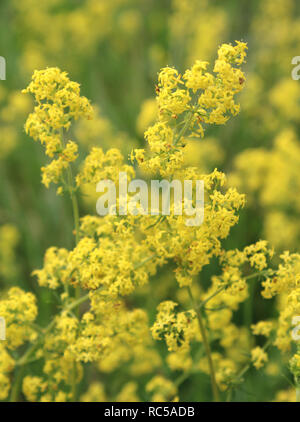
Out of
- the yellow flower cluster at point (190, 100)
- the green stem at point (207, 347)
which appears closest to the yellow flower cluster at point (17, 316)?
the green stem at point (207, 347)

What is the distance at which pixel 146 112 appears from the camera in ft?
12.7

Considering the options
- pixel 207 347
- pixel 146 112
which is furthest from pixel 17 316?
pixel 146 112

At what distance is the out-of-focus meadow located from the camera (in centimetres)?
390

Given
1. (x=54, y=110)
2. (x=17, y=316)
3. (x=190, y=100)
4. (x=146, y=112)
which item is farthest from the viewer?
(x=146, y=112)

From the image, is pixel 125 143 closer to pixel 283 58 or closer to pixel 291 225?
pixel 291 225

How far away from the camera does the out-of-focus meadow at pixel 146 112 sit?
3904 mm

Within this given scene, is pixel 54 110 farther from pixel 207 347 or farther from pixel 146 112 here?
pixel 146 112

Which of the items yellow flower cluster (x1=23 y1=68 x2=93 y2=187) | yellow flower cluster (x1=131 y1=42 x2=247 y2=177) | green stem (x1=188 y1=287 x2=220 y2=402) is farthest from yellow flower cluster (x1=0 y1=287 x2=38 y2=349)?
yellow flower cluster (x1=131 y1=42 x2=247 y2=177)

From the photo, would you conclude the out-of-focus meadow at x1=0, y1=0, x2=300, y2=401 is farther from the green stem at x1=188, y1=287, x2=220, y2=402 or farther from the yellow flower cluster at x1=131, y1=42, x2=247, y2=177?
the yellow flower cluster at x1=131, y1=42, x2=247, y2=177

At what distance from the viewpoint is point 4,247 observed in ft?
12.6

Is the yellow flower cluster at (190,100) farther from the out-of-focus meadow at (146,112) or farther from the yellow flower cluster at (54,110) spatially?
the out-of-focus meadow at (146,112)

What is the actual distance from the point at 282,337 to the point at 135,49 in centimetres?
509
